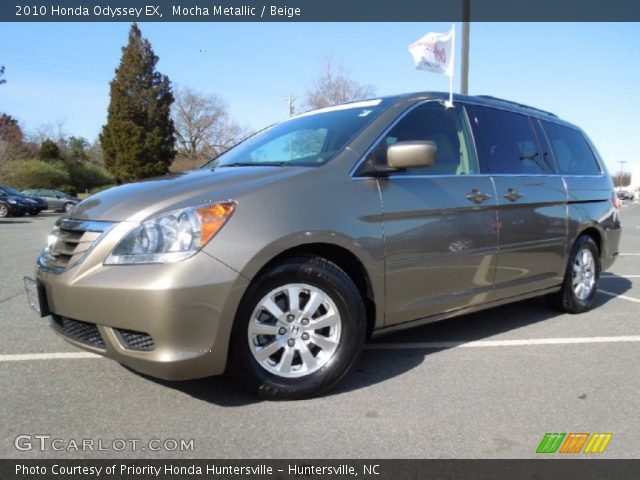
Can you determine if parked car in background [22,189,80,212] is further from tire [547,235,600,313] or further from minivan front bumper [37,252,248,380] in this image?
minivan front bumper [37,252,248,380]

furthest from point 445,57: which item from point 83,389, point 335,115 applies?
point 83,389

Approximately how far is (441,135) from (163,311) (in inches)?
90.0

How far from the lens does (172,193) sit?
8.50 ft

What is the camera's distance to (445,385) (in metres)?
2.98

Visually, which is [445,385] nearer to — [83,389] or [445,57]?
[83,389]

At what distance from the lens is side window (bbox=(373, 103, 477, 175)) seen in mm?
3330

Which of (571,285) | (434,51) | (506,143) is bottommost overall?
(571,285)

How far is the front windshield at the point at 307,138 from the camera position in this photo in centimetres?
318

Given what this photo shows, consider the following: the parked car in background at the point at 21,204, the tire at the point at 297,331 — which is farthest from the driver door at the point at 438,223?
the parked car in background at the point at 21,204

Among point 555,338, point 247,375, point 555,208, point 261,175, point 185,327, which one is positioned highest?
point 261,175

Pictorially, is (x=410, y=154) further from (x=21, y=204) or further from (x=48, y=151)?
(x=48, y=151)

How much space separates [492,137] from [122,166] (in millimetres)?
40265

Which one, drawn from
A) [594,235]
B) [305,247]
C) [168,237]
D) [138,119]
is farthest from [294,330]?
[138,119]

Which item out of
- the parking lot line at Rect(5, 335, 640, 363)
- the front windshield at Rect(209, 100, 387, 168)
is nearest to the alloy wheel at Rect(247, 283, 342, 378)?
the front windshield at Rect(209, 100, 387, 168)
